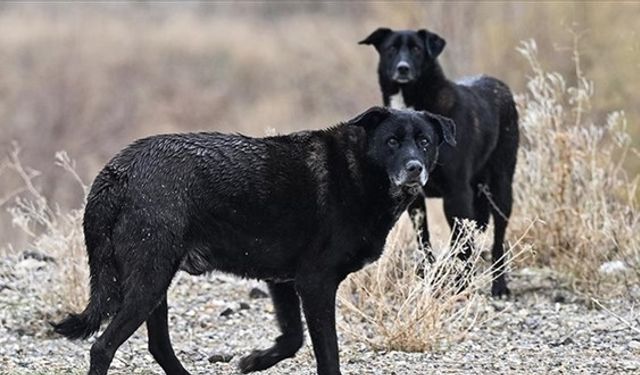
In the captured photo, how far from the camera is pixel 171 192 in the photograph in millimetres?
7176

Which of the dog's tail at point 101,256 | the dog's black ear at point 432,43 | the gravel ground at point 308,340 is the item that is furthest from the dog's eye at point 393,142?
the dog's black ear at point 432,43

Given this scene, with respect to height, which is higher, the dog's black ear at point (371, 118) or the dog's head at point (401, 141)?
the dog's black ear at point (371, 118)

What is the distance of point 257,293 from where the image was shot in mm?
10469

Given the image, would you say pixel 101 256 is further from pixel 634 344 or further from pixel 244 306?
pixel 634 344

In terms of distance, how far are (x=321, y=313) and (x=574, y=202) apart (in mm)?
4457

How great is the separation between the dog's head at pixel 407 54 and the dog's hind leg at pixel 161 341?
11.9 ft

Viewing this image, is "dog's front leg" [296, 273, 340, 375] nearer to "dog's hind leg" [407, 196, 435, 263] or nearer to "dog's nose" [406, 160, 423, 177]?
"dog's nose" [406, 160, 423, 177]

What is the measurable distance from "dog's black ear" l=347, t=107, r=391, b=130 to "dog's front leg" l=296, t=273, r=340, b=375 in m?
0.86

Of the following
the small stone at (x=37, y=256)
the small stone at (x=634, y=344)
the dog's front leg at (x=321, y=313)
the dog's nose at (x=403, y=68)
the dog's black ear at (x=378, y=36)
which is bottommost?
the small stone at (x=634, y=344)

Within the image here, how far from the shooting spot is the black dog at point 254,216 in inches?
280

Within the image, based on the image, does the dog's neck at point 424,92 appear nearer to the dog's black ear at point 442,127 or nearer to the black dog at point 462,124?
the black dog at point 462,124

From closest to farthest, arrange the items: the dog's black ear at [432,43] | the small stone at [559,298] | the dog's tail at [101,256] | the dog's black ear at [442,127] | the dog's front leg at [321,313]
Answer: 1. the dog's tail at [101,256]
2. the dog's front leg at [321,313]
3. the dog's black ear at [442,127]
4. the small stone at [559,298]
5. the dog's black ear at [432,43]

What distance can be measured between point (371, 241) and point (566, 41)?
1329 cm

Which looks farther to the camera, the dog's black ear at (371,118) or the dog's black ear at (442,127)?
the dog's black ear at (442,127)
